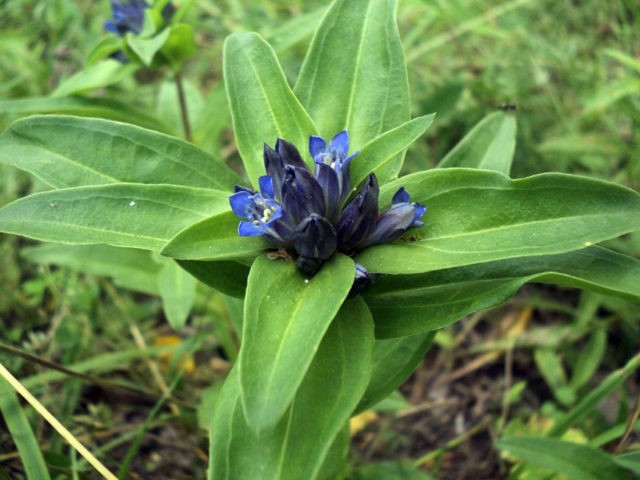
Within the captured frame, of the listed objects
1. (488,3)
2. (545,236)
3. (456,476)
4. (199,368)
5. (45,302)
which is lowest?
(456,476)

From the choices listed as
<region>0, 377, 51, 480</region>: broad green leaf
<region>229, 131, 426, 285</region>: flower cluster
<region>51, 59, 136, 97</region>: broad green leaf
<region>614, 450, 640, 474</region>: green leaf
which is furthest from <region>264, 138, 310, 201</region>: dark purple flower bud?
<region>51, 59, 136, 97</region>: broad green leaf

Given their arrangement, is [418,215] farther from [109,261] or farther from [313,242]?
[109,261]

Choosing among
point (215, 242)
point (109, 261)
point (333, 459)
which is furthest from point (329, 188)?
point (109, 261)

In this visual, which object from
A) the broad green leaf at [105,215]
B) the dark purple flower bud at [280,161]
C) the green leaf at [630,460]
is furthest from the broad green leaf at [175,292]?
the green leaf at [630,460]

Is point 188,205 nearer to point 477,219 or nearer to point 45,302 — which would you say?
point 477,219

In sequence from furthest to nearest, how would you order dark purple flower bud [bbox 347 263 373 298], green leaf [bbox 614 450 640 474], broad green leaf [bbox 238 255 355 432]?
green leaf [bbox 614 450 640 474] → dark purple flower bud [bbox 347 263 373 298] → broad green leaf [bbox 238 255 355 432]

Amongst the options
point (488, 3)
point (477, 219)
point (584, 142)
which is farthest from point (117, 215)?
point (488, 3)

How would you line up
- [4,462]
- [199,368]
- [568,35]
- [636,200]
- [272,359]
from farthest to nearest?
[568,35], [199,368], [4,462], [636,200], [272,359]

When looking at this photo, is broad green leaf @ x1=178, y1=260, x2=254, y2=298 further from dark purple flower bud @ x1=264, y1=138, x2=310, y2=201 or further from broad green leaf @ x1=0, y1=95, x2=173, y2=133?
broad green leaf @ x1=0, y1=95, x2=173, y2=133
